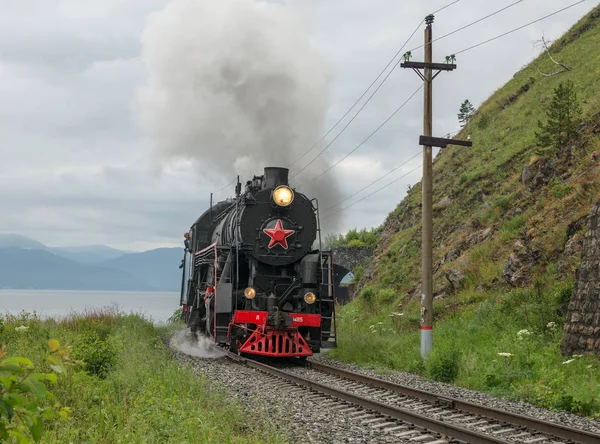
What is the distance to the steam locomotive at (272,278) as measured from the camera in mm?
13648

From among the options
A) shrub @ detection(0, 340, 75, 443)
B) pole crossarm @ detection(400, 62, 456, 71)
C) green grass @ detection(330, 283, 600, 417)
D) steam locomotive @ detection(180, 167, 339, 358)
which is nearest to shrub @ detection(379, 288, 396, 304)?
green grass @ detection(330, 283, 600, 417)

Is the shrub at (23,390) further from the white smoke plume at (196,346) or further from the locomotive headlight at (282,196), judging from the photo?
the white smoke plume at (196,346)

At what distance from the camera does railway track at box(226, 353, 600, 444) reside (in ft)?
22.1

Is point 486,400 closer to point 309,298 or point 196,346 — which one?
point 309,298

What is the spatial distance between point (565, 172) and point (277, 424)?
1537 cm

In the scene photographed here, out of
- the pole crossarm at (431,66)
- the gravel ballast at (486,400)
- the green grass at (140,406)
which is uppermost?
the pole crossarm at (431,66)

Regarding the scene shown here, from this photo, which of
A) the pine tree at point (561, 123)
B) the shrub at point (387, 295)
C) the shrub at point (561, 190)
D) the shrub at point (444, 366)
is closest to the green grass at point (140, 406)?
the shrub at point (444, 366)

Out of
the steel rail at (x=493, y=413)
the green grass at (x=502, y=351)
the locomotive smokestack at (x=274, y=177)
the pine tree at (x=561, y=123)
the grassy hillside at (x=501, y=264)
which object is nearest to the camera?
the steel rail at (x=493, y=413)

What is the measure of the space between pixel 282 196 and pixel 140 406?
8.34m

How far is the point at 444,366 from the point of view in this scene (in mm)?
11727

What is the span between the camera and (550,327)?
1256 centimetres

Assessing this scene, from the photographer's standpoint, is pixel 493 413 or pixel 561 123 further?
pixel 561 123

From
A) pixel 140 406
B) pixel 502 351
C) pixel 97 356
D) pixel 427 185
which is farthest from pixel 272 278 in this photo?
pixel 140 406

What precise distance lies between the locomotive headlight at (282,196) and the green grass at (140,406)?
4506 mm
